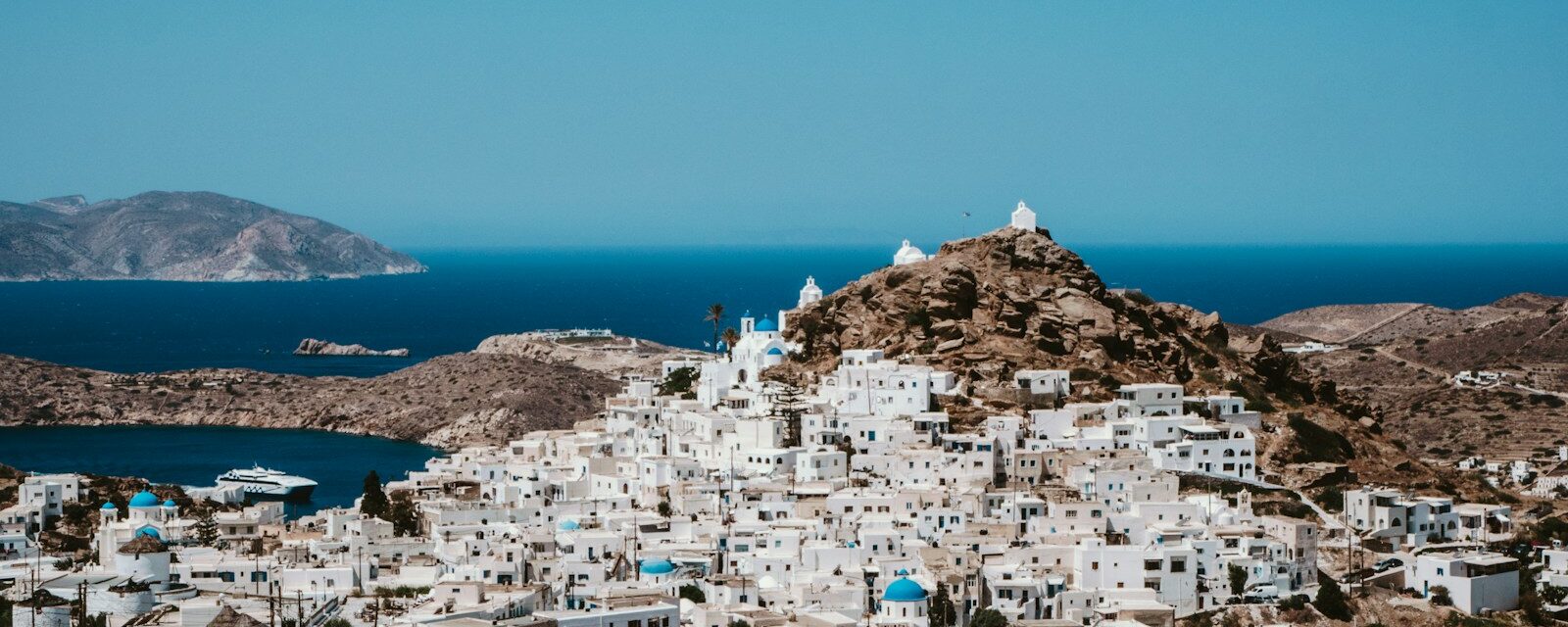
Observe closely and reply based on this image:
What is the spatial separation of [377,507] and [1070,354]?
20.9m

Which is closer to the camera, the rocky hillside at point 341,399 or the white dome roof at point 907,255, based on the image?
the white dome roof at point 907,255

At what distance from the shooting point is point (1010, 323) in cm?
6291

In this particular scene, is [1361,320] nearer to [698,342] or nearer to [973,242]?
[698,342]

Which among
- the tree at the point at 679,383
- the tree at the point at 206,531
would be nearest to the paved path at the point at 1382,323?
the tree at the point at 679,383

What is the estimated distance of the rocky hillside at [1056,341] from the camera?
5916 centimetres

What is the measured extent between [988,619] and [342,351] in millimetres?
113983

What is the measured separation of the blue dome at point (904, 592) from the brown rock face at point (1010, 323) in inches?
747

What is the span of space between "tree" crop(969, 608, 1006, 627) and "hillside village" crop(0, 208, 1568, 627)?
0.06 meters

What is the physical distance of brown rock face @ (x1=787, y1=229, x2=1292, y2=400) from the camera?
61.5m

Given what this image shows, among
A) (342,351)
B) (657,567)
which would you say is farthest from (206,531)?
(342,351)

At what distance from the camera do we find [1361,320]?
14912cm

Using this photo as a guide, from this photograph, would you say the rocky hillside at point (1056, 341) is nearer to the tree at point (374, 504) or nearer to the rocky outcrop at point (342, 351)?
the tree at point (374, 504)

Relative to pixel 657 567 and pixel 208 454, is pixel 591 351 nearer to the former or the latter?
pixel 208 454

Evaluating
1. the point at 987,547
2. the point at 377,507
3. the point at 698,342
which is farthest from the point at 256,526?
the point at 698,342
